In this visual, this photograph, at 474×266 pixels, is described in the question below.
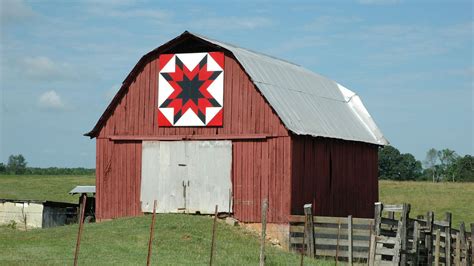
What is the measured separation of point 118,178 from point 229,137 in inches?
189

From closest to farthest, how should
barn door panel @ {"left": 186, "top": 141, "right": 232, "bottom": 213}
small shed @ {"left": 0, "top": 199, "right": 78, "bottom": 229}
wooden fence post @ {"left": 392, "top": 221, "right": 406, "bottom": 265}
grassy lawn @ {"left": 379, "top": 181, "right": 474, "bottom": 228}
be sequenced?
wooden fence post @ {"left": 392, "top": 221, "right": 406, "bottom": 265} → barn door panel @ {"left": 186, "top": 141, "right": 232, "bottom": 213} → small shed @ {"left": 0, "top": 199, "right": 78, "bottom": 229} → grassy lawn @ {"left": 379, "top": 181, "right": 474, "bottom": 228}

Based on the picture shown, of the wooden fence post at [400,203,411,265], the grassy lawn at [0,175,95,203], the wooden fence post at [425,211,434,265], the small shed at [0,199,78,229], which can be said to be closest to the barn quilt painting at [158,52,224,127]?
the small shed at [0,199,78,229]

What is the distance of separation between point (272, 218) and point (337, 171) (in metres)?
5.07

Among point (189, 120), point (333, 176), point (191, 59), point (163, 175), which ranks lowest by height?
point (163, 175)

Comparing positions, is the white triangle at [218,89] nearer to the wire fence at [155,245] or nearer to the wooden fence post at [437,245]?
the wire fence at [155,245]

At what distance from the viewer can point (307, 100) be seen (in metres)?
34.6

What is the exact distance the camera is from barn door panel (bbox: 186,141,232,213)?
Result: 3075 centimetres

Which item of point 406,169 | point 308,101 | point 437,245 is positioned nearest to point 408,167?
point 406,169

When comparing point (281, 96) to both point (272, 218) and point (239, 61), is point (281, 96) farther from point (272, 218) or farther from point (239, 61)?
point (272, 218)

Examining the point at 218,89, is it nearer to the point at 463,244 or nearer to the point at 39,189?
the point at 463,244

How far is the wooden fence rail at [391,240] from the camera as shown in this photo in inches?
918

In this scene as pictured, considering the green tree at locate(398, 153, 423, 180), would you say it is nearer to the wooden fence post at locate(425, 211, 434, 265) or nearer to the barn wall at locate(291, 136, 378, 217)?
the barn wall at locate(291, 136, 378, 217)

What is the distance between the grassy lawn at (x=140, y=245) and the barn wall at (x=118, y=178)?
1872 mm

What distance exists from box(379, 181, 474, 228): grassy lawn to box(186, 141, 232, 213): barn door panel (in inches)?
782
